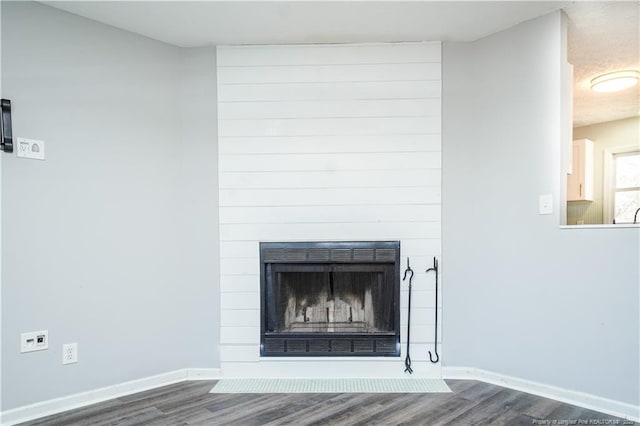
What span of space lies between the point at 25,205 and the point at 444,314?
272cm

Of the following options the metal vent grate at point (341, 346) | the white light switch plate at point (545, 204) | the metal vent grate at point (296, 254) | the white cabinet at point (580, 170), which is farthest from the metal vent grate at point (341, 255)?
the white cabinet at point (580, 170)

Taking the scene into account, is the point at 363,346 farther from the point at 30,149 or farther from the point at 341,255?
the point at 30,149

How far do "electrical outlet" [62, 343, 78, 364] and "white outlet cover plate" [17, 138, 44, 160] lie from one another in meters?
1.13

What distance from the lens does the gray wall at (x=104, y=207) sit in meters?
1.97

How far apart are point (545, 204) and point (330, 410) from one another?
5.96 ft

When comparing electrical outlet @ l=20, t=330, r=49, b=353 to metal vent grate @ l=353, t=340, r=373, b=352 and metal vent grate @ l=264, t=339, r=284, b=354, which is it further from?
metal vent grate @ l=353, t=340, r=373, b=352

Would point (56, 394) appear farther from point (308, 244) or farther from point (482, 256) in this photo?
point (482, 256)

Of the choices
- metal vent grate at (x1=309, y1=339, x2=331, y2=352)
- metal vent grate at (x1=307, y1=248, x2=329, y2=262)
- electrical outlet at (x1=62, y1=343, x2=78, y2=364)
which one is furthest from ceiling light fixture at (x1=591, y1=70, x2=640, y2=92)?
electrical outlet at (x1=62, y1=343, x2=78, y2=364)

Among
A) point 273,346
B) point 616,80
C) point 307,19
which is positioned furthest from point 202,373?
point 616,80

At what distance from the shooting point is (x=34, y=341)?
199 centimetres

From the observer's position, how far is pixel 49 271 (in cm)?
204

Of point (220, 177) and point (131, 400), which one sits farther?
point (220, 177)

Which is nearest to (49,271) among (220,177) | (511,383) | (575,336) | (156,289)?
(156,289)

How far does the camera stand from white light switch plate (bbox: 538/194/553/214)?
2154 millimetres
